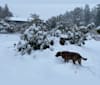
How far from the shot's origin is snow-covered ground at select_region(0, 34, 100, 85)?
6.89 metres

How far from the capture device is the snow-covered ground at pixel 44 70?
22.6ft

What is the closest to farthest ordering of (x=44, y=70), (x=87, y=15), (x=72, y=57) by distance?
(x=44, y=70)
(x=72, y=57)
(x=87, y=15)

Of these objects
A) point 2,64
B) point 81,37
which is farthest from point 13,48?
point 81,37

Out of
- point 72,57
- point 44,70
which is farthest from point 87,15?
point 44,70

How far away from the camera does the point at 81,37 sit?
11.9 metres

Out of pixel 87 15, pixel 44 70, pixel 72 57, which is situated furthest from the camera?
pixel 87 15

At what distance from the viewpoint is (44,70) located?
7.59 m

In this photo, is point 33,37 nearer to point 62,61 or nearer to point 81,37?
point 62,61

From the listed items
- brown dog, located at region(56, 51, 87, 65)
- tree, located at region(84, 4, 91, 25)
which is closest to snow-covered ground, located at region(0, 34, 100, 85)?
brown dog, located at region(56, 51, 87, 65)

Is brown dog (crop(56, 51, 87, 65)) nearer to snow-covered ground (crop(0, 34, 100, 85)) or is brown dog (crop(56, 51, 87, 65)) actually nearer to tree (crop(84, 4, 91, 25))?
snow-covered ground (crop(0, 34, 100, 85))

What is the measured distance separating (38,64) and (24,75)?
35.4 inches

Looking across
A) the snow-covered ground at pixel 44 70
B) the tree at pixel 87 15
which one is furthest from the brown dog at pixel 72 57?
the tree at pixel 87 15

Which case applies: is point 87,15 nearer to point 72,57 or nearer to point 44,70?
point 72,57

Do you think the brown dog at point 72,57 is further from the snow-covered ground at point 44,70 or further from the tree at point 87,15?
the tree at point 87,15
